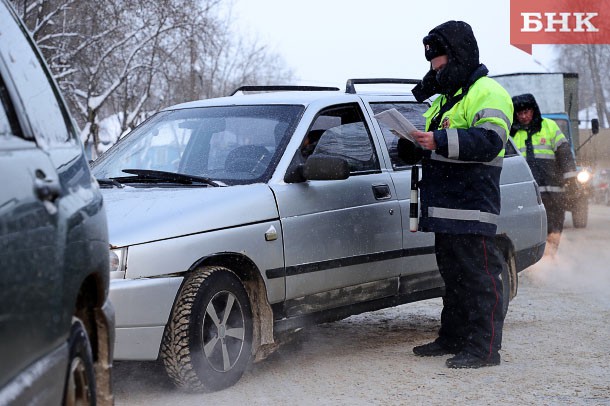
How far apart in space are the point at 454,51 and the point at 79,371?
12.3 feet

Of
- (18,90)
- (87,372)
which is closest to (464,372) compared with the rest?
(87,372)

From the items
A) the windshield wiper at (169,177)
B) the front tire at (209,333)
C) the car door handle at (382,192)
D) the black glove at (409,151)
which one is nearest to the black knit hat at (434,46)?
the black glove at (409,151)

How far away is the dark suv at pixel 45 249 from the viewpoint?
2611 mm

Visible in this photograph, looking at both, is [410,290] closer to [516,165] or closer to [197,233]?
[516,165]

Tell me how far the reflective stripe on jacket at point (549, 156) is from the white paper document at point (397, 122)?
5552mm

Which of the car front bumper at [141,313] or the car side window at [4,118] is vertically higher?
the car side window at [4,118]

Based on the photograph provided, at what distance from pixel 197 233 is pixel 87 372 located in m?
2.09

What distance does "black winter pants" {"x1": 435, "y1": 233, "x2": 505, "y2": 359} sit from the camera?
21.1 feet

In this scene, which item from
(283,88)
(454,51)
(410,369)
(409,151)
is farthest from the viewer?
(283,88)

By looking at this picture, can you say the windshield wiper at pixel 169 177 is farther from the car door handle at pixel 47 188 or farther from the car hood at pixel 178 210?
the car door handle at pixel 47 188

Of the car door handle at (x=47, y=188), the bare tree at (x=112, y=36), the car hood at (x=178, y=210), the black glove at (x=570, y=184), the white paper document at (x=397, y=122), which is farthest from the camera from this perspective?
the bare tree at (x=112, y=36)

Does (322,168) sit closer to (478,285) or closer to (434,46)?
(434,46)

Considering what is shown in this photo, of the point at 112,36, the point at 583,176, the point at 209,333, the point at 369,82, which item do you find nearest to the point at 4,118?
the point at 209,333

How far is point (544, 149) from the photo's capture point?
11.7 metres
